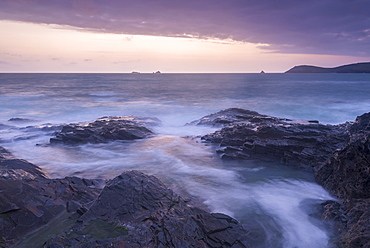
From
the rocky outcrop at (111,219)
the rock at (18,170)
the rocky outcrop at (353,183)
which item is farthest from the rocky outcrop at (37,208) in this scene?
the rocky outcrop at (353,183)

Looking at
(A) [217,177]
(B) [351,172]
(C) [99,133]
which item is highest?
(B) [351,172]

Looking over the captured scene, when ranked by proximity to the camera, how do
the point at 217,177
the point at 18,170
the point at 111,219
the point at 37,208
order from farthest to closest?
the point at 217,177, the point at 18,170, the point at 37,208, the point at 111,219

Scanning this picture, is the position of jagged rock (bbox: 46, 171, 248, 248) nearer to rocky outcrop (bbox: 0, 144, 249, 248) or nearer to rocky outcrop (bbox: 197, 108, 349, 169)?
rocky outcrop (bbox: 0, 144, 249, 248)

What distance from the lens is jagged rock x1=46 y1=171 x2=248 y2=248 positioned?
17.0 ft

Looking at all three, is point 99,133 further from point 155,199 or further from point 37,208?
point 155,199

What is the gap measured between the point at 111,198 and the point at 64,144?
9.86 metres

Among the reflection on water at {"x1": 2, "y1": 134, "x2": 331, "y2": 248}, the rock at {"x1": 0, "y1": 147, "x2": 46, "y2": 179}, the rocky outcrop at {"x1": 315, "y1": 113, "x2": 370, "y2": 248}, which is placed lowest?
the reflection on water at {"x1": 2, "y1": 134, "x2": 331, "y2": 248}

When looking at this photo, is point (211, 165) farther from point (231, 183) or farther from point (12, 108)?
point (12, 108)

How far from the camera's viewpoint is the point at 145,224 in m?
5.68

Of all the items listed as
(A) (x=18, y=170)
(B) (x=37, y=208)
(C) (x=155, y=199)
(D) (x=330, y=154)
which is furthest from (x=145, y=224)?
(D) (x=330, y=154)

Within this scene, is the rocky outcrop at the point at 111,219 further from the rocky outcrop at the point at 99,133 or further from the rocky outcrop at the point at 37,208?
the rocky outcrop at the point at 99,133

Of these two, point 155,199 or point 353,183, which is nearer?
point 155,199

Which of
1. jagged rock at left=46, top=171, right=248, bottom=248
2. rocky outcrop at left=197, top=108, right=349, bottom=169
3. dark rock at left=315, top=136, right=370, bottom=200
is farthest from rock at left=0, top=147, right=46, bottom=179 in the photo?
dark rock at left=315, top=136, right=370, bottom=200

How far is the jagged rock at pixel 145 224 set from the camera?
5.17 metres
